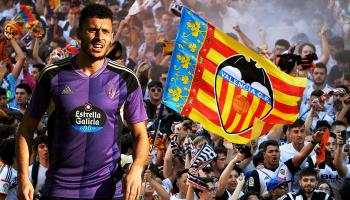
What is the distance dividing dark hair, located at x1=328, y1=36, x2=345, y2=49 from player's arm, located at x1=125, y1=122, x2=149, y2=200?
39.5ft

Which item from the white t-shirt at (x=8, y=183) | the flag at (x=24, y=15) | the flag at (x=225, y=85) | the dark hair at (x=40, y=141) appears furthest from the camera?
the flag at (x=24, y=15)

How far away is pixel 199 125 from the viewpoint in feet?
45.6

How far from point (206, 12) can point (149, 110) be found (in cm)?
551

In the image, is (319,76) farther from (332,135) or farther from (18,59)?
(18,59)

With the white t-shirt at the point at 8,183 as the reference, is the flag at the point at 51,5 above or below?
above

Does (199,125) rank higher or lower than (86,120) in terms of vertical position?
lower

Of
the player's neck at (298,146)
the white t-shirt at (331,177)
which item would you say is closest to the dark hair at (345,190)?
the white t-shirt at (331,177)

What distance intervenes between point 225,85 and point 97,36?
488 centimetres

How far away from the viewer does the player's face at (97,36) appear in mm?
6266

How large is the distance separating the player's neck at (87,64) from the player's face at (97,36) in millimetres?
65

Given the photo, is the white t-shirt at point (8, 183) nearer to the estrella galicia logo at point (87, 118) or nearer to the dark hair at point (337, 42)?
the estrella galicia logo at point (87, 118)

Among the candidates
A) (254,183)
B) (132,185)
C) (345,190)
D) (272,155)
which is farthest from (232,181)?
(132,185)

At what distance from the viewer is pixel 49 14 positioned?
19047 millimetres

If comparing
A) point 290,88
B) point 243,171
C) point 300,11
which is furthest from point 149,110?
point 300,11
